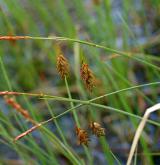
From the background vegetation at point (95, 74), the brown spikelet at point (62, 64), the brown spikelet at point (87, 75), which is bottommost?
the background vegetation at point (95, 74)

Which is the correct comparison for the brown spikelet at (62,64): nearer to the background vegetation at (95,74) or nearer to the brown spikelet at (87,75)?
the brown spikelet at (87,75)

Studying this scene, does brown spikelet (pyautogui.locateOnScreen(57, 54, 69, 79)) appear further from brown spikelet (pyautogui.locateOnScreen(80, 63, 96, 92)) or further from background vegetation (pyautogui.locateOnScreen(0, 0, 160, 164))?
background vegetation (pyautogui.locateOnScreen(0, 0, 160, 164))

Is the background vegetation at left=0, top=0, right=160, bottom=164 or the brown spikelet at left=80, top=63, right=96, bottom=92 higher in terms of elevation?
the brown spikelet at left=80, top=63, right=96, bottom=92

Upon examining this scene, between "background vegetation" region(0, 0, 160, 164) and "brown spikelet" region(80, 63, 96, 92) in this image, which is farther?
"background vegetation" region(0, 0, 160, 164)

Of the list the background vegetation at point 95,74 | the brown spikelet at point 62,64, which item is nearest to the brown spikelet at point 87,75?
the brown spikelet at point 62,64

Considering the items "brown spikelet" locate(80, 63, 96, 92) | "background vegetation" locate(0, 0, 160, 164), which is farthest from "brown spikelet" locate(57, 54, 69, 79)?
"background vegetation" locate(0, 0, 160, 164)

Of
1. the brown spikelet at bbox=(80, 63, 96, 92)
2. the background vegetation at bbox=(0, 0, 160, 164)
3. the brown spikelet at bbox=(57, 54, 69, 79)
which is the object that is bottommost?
the background vegetation at bbox=(0, 0, 160, 164)

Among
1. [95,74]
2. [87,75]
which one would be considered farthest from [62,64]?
[95,74]

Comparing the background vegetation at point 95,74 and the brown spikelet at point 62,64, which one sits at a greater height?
the brown spikelet at point 62,64
